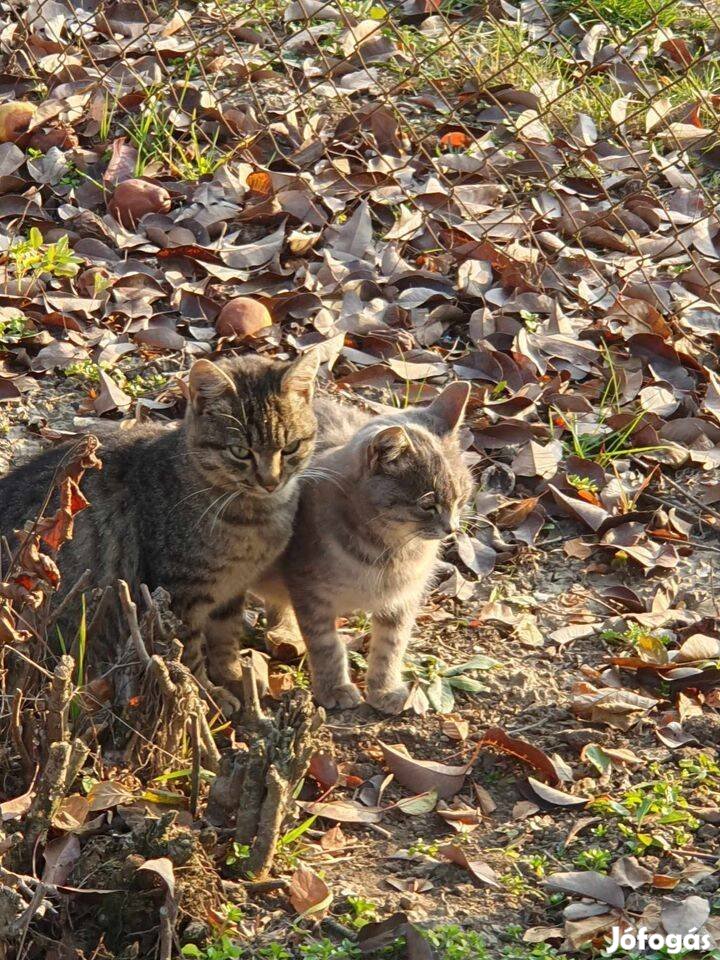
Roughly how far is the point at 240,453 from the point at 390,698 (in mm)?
891

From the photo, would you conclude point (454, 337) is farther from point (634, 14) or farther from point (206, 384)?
point (634, 14)

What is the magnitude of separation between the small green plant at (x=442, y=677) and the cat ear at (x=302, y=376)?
3.07 feet

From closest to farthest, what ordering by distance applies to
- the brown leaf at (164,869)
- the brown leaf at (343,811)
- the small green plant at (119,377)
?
the brown leaf at (164,869) → the brown leaf at (343,811) → the small green plant at (119,377)

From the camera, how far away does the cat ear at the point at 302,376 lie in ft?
12.9

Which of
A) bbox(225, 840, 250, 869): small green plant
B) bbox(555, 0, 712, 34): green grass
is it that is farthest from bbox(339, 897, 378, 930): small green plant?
bbox(555, 0, 712, 34): green grass

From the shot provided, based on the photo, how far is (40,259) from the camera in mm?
5141

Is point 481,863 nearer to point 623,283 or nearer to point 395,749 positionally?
point 395,749

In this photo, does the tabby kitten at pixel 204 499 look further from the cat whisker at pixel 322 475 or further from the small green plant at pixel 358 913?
the small green plant at pixel 358 913

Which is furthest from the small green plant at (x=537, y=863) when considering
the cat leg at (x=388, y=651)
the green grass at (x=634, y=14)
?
the green grass at (x=634, y=14)

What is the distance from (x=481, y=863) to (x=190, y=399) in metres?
1.67

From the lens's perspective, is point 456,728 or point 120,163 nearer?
point 456,728

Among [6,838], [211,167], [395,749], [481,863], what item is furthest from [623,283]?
[6,838]

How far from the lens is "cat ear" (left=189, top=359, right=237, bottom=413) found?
3876 millimetres

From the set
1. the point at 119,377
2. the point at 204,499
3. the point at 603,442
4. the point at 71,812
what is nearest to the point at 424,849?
the point at 71,812
